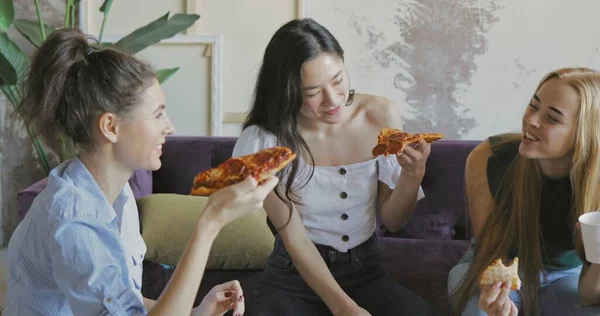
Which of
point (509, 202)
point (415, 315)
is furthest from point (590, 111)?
point (415, 315)

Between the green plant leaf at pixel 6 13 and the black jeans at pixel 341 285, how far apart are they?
6.32ft

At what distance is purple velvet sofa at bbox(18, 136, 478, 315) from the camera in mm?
2740

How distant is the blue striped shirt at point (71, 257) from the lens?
1585 mm

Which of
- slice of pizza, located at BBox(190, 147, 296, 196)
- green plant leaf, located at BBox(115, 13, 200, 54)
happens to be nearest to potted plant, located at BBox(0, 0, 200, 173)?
green plant leaf, located at BBox(115, 13, 200, 54)

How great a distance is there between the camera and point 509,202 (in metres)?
2.33

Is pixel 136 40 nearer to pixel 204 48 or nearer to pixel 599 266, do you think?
pixel 204 48

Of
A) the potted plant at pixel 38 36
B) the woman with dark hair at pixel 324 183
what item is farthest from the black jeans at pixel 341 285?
the potted plant at pixel 38 36

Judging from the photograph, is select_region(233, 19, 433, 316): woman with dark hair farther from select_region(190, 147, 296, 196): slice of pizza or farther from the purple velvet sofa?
select_region(190, 147, 296, 196): slice of pizza

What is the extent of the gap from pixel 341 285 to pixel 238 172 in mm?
819

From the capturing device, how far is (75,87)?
1735mm

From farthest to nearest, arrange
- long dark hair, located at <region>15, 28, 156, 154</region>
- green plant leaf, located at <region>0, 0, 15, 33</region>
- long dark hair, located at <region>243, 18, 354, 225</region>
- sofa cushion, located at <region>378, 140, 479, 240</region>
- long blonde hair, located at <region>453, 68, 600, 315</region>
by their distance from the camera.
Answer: green plant leaf, located at <region>0, 0, 15, 33</region> → sofa cushion, located at <region>378, 140, 479, 240</region> → long dark hair, located at <region>243, 18, 354, 225</region> → long blonde hair, located at <region>453, 68, 600, 315</region> → long dark hair, located at <region>15, 28, 156, 154</region>

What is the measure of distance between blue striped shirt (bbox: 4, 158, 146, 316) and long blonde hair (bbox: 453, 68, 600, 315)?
3.48 ft

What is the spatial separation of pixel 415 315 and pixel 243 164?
792 mm

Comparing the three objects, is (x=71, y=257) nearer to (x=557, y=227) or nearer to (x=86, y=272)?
(x=86, y=272)
